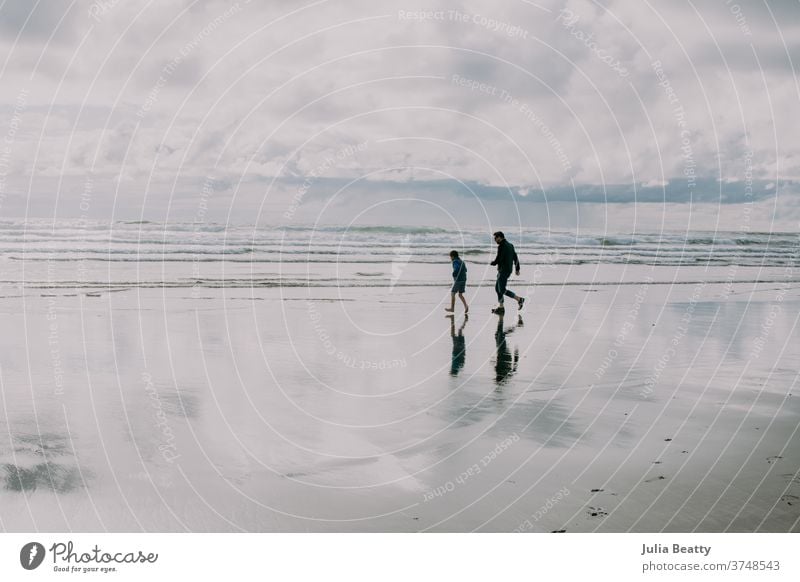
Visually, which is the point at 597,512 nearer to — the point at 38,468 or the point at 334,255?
the point at 38,468

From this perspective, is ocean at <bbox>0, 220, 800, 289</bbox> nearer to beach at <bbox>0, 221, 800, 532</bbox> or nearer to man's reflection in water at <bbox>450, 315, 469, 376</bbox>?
beach at <bbox>0, 221, 800, 532</bbox>

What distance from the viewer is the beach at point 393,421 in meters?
6.25

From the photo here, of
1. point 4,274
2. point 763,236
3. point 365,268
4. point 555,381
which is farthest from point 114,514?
point 763,236

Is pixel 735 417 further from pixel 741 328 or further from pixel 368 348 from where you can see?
pixel 741 328

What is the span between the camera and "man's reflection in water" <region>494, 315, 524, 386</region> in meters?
11.4

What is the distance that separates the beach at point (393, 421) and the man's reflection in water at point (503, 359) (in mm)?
79

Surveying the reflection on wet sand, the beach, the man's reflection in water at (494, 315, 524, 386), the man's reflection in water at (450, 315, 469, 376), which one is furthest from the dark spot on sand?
the man's reflection in water at (450, 315, 469, 376)

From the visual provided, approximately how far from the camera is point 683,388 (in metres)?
10.7

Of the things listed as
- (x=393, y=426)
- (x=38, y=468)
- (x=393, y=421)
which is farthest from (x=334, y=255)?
(x=38, y=468)

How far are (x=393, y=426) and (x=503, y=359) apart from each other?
4.55 meters

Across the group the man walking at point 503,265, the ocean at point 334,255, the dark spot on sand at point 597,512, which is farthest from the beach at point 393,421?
the ocean at point 334,255

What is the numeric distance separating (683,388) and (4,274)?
75.6 ft

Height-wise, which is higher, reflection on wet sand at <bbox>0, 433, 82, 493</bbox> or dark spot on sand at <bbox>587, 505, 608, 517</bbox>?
reflection on wet sand at <bbox>0, 433, 82, 493</bbox>

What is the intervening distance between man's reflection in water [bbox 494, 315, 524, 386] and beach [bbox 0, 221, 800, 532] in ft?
0.26
